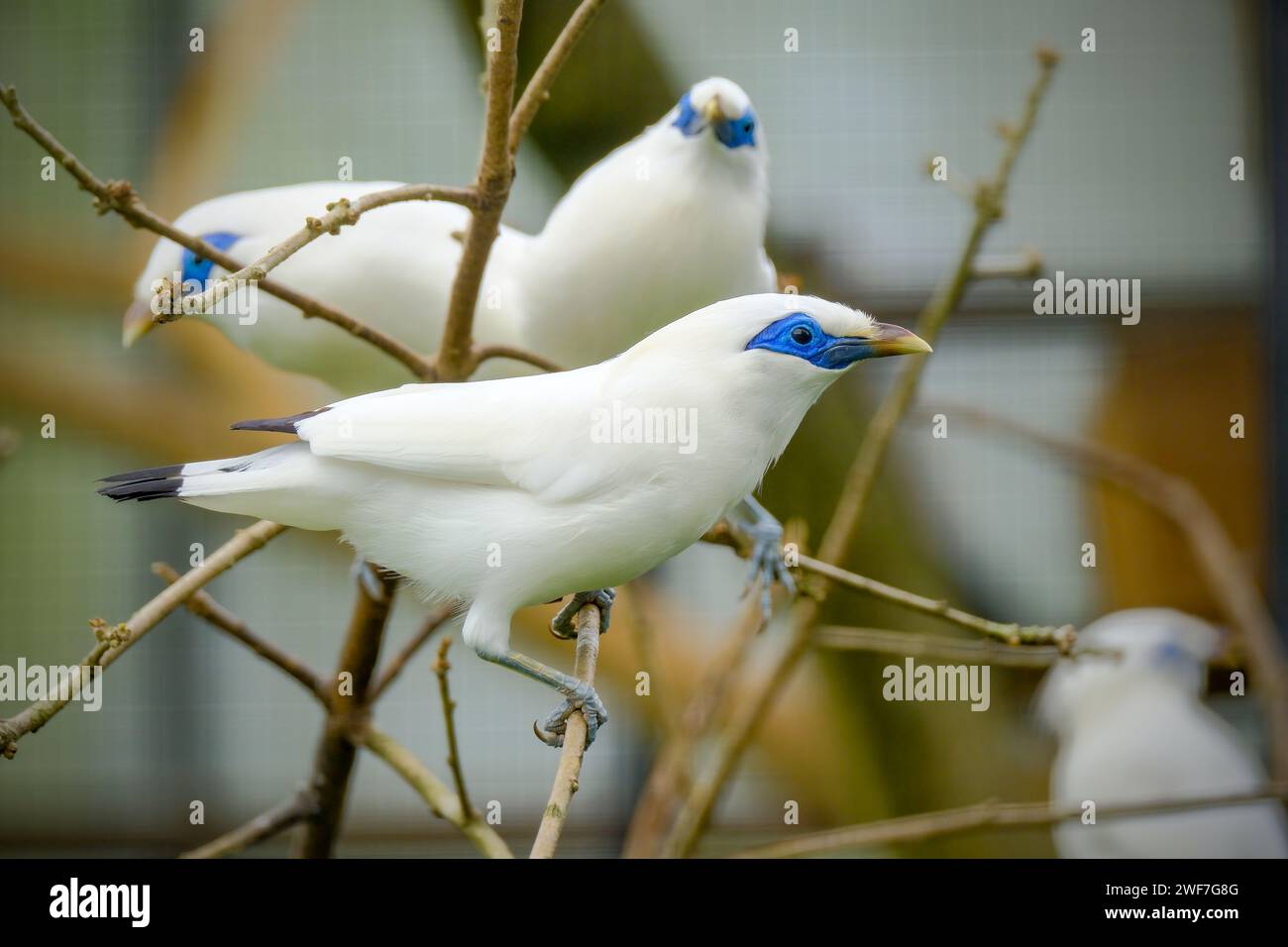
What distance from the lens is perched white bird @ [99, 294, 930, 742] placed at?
61 cm

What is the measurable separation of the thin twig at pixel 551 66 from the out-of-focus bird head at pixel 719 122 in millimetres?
99

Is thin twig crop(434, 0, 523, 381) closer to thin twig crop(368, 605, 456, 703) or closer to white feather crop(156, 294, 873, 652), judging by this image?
white feather crop(156, 294, 873, 652)

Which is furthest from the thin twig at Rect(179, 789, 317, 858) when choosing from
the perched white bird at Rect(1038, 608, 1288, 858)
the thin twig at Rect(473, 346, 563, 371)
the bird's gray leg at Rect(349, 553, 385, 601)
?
the perched white bird at Rect(1038, 608, 1288, 858)

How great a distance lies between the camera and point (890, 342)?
0.62 meters

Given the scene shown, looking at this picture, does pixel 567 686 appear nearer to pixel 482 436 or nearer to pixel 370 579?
pixel 482 436

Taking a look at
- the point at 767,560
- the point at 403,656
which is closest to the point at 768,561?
the point at 767,560

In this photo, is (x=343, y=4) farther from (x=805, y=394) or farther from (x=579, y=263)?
(x=805, y=394)

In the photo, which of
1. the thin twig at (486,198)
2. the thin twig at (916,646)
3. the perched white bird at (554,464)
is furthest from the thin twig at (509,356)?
the thin twig at (916,646)

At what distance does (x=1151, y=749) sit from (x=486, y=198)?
3.74 ft

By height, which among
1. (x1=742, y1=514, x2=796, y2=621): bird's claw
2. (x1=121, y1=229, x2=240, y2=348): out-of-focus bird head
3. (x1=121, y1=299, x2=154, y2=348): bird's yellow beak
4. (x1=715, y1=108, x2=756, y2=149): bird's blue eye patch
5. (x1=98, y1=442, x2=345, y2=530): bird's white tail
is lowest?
(x1=742, y1=514, x2=796, y2=621): bird's claw

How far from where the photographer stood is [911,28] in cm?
118

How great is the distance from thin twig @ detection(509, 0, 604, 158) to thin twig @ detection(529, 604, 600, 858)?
11.8 inches

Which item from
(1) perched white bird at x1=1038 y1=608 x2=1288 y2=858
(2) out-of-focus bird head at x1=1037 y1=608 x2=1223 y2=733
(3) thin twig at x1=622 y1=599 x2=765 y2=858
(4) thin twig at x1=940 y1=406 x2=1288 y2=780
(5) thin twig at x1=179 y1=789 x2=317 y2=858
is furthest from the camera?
(2) out-of-focus bird head at x1=1037 y1=608 x2=1223 y2=733
